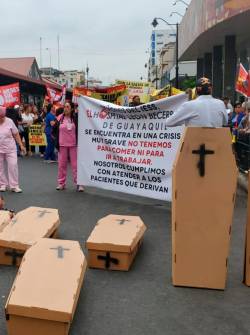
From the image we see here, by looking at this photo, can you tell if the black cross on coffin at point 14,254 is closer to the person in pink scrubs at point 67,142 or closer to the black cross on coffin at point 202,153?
the black cross on coffin at point 202,153

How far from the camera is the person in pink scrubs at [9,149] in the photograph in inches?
371

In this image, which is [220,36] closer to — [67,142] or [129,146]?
[67,142]

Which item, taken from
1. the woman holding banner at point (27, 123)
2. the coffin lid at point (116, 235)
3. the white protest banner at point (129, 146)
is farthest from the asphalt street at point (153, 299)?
the woman holding banner at point (27, 123)

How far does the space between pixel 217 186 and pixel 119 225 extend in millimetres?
1577

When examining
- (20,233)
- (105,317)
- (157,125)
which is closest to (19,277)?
(105,317)

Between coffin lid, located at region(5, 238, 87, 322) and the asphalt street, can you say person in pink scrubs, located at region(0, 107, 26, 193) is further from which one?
coffin lid, located at region(5, 238, 87, 322)

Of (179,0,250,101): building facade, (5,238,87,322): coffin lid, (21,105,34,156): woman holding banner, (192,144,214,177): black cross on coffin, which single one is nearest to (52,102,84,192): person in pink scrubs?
(5,238,87,322): coffin lid

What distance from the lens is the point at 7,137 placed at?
31.0 ft

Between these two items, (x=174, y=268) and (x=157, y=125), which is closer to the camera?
(x=174, y=268)

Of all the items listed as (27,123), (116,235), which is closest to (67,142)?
(116,235)

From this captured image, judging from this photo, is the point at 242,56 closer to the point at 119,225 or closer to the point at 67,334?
the point at 119,225

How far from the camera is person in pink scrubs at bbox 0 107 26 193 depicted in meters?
9.42

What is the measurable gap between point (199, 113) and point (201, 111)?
0.03 m

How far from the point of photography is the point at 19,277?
154 inches
